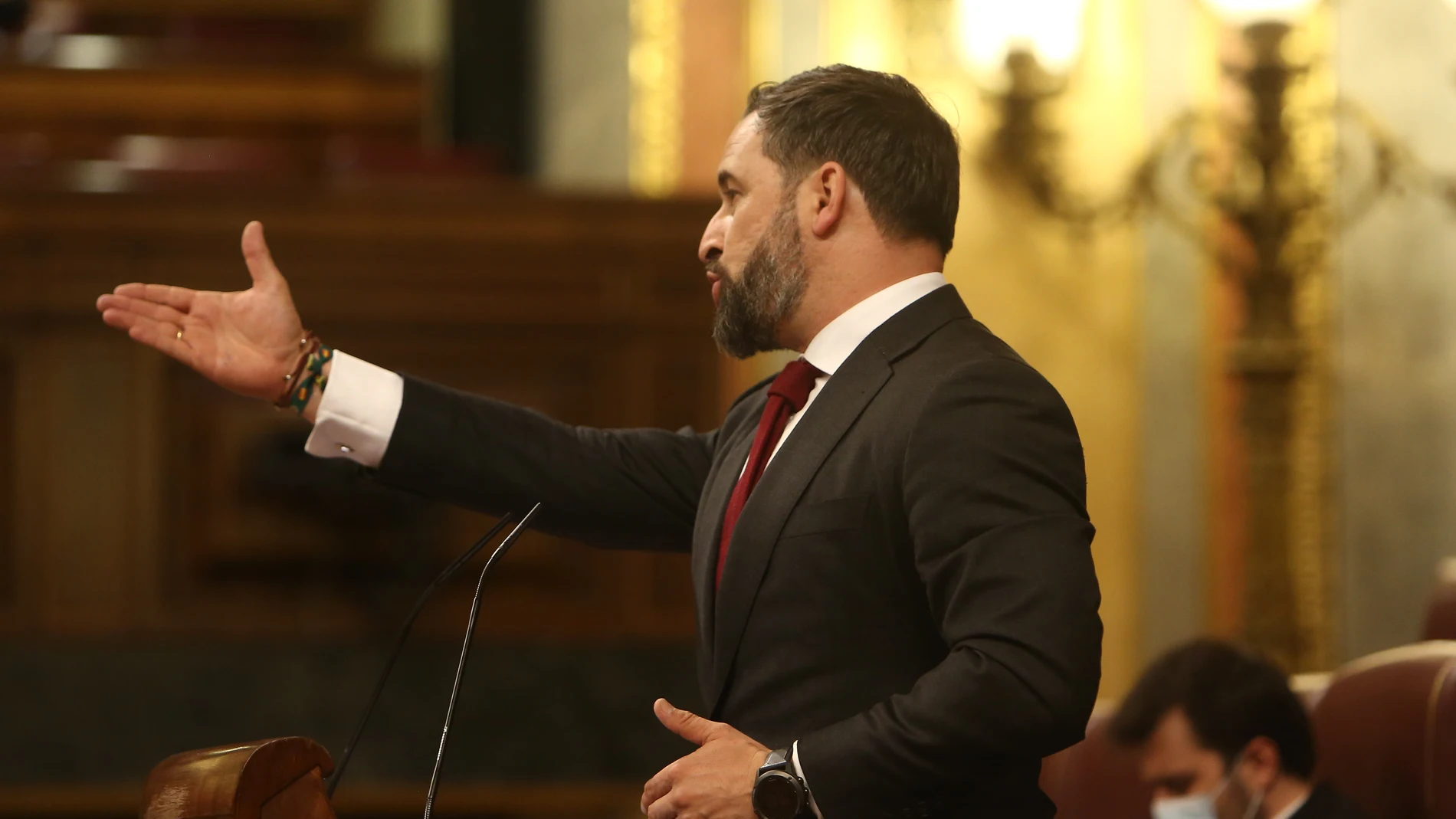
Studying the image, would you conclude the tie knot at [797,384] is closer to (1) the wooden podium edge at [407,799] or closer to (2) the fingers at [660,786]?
(2) the fingers at [660,786]

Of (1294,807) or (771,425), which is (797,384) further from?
(1294,807)

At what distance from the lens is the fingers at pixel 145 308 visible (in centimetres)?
173

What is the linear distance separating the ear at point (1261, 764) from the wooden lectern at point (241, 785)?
1470 mm

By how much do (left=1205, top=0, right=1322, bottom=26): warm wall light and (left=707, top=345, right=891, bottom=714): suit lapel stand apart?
3123 mm

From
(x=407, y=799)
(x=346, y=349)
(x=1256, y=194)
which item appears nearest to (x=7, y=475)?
(x=346, y=349)

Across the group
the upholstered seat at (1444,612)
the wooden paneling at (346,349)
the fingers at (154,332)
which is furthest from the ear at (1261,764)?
the wooden paneling at (346,349)

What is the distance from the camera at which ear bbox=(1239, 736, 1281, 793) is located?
2.32 metres

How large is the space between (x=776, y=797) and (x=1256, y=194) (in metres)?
3.91

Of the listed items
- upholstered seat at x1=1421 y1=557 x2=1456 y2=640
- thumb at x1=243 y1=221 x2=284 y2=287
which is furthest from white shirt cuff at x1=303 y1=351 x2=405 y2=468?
upholstered seat at x1=1421 y1=557 x2=1456 y2=640

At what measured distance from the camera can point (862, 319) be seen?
1.60m

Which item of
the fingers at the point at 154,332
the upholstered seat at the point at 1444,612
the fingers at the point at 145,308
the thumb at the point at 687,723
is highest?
the fingers at the point at 145,308

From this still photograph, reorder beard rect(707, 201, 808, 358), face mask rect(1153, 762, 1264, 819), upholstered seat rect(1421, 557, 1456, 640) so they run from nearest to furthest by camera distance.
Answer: beard rect(707, 201, 808, 358)
face mask rect(1153, 762, 1264, 819)
upholstered seat rect(1421, 557, 1456, 640)

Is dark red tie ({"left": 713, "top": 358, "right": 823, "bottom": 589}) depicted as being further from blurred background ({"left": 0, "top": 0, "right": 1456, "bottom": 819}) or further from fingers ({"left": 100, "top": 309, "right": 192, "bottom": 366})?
blurred background ({"left": 0, "top": 0, "right": 1456, "bottom": 819})

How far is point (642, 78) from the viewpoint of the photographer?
5.68 metres
